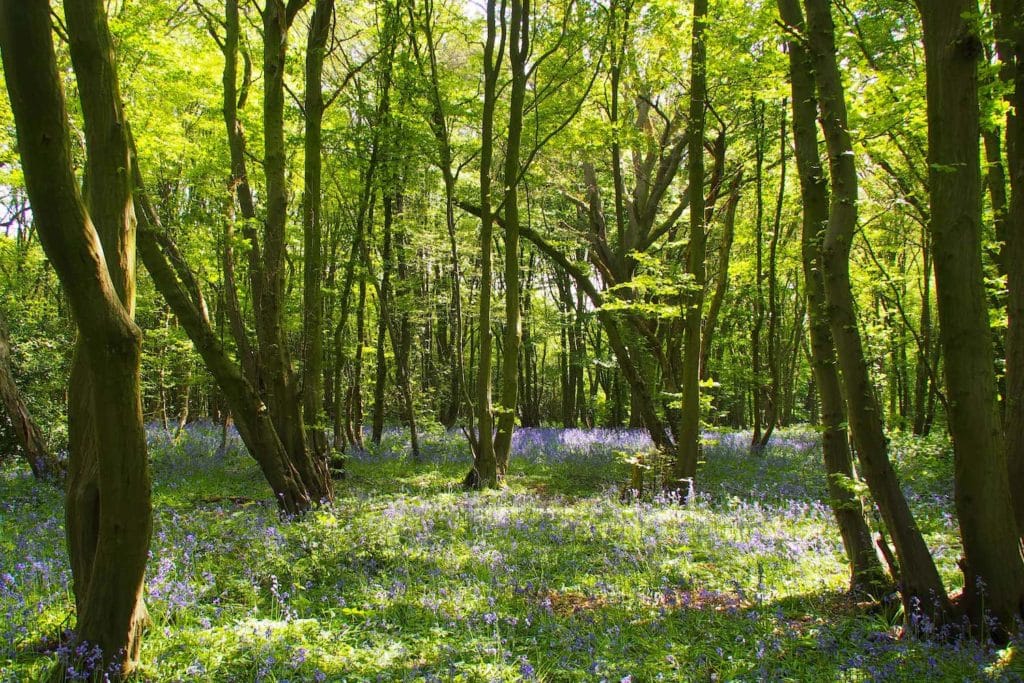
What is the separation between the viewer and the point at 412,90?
11164mm

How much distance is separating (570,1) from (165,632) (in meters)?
10.9

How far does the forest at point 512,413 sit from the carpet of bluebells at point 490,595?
0.13 ft

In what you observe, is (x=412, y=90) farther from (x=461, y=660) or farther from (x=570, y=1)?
(x=461, y=660)

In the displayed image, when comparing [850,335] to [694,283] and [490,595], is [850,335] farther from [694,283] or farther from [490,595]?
[694,283]

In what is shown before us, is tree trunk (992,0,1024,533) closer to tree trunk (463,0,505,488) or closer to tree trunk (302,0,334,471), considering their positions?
tree trunk (463,0,505,488)

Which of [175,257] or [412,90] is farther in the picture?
[412,90]

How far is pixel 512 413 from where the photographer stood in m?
11.3

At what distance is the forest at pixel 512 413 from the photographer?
3.53 m

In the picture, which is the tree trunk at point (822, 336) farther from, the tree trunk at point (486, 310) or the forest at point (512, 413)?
the tree trunk at point (486, 310)

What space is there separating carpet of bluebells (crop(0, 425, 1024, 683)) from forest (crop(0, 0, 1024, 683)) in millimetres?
39

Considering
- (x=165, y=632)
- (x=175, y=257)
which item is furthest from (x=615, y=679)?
(x=175, y=257)

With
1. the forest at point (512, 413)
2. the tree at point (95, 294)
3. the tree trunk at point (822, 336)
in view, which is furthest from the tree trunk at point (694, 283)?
the tree at point (95, 294)

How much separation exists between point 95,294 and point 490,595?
345 cm

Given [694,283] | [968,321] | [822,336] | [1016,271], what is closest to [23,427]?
[694,283]
